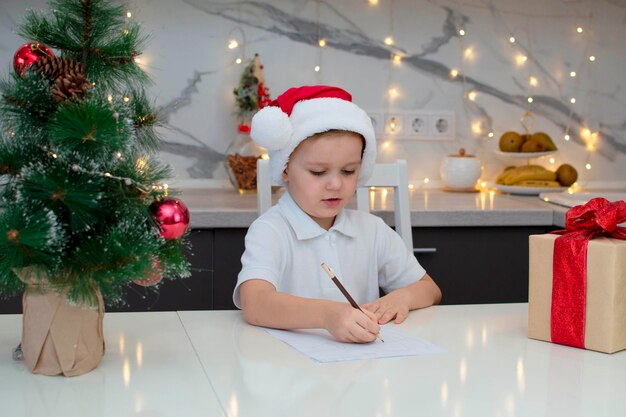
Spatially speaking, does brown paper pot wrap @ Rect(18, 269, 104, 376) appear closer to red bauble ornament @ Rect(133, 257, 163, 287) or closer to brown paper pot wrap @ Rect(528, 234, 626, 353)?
red bauble ornament @ Rect(133, 257, 163, 287)

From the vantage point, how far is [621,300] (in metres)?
1.18

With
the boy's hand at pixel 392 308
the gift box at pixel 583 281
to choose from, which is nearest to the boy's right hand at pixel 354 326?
the boy's hand at pixel 392 308

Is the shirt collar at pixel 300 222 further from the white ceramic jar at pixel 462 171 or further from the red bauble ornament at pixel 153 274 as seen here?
the white ceramic jar at pixel 462 171

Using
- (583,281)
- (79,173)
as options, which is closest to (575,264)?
(583,281)

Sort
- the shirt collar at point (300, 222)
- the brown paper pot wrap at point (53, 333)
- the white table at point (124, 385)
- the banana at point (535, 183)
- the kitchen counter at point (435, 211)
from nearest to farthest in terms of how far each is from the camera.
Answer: the white table at point (124, 385) → the brown paper pot wrap at point (53, 333) → the shirt collar at point (300, 222) → the kitchen counter at point (435, 211) → the banana at point (535, 183)

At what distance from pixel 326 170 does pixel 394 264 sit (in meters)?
0.27

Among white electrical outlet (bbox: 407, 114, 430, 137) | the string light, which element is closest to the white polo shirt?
white electrical outlet (bbox: 407, 114, 430, 137)

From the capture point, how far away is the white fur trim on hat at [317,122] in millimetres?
1501

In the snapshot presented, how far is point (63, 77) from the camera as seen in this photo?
3.38ft

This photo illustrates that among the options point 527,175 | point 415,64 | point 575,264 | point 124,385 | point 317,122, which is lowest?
point 124,385

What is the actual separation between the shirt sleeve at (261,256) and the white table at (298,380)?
165 mm

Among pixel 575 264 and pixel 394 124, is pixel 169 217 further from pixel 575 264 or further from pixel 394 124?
pixel 394 124

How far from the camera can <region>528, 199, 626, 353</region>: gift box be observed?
1.18 m

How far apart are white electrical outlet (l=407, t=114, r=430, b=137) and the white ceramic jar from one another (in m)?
0.14
